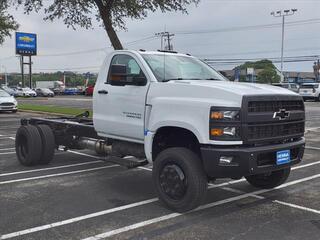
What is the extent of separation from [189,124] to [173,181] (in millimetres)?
804

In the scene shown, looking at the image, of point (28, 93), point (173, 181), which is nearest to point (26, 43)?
point (28, 93)

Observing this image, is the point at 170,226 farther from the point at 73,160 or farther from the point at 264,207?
the point at 73,160

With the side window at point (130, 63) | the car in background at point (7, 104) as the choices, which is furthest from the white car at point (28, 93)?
the side window at point (130, 63)

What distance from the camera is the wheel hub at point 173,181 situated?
19.2ft

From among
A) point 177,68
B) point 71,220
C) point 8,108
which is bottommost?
point 71,220

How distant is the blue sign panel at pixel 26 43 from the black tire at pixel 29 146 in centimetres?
5840

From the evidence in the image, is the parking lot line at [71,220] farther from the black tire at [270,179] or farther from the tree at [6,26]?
the tree at [6,26]

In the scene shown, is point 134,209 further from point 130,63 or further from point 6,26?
point 6,26

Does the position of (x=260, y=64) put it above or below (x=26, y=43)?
above

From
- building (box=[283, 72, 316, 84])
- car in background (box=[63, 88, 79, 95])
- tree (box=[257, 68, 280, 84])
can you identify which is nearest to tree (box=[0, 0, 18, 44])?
car in background (box=[63, 88, 79, 95])

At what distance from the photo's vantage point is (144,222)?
5574mm

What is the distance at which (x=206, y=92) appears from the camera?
225 inches

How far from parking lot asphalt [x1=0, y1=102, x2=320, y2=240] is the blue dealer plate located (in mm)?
667

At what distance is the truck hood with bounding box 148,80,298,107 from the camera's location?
18.1ft
